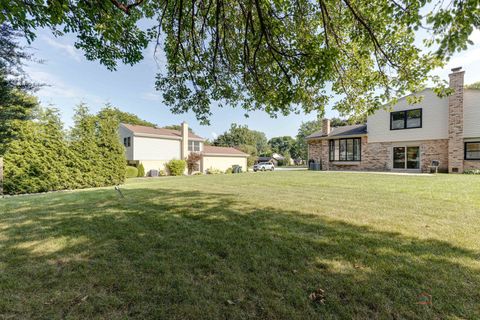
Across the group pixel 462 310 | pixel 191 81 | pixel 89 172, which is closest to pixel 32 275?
pixel 462 310

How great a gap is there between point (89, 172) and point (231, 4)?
11.9 m

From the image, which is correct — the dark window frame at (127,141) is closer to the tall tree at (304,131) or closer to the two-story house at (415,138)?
the two-story house at (415,138)

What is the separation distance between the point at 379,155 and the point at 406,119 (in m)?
3.41

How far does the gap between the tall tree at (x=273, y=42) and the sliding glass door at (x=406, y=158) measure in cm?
1503

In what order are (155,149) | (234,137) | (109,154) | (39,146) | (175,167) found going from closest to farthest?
(39,146) → (109,154) → (175,167) → (155,149) → (234,137)

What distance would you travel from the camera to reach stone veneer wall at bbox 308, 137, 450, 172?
15.8m

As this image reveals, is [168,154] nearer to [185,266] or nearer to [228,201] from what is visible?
[228,201]

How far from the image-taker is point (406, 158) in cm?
1745

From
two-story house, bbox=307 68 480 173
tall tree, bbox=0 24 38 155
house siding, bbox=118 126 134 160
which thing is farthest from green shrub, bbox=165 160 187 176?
tall tree, bbox=0 24 38 155

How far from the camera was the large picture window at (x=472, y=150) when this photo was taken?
1448cm

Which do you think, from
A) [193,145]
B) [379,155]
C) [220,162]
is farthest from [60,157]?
[379,155]

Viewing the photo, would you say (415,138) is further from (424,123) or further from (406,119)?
(406,119)

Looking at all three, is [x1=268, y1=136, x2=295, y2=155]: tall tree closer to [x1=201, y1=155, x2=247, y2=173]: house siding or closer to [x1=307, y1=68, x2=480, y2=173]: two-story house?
[x1=201, y1=155, x2=247, y2=173]: house siding

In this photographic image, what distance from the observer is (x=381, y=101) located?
5438mm
